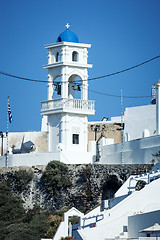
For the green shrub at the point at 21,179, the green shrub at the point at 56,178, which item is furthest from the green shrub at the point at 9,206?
the green shrub at the point at 56,178

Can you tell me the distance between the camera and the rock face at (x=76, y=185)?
171 ft

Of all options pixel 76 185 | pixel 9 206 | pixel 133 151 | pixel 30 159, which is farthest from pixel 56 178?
pixel 133 151

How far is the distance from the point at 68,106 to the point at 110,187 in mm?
8174

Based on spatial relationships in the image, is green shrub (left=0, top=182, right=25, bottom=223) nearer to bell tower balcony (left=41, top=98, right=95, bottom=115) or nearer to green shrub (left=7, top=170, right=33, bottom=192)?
green shrub (left=7, top=170, right=33, bottom=192)

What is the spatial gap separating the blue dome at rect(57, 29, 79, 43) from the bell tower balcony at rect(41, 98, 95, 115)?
4.25 meters

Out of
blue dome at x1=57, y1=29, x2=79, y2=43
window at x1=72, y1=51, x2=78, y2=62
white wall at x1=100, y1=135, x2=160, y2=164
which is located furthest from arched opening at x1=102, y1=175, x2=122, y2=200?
blue dome at x1=57, y1=29, x2=79, y2=43

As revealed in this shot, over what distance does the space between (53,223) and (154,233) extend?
18733 millimetres

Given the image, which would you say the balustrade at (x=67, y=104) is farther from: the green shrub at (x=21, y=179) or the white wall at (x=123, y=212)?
the white wall at (x=123, y=212)

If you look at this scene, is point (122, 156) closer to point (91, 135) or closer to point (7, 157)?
point (7, 157)

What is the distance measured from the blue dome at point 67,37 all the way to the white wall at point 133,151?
8.06 meters

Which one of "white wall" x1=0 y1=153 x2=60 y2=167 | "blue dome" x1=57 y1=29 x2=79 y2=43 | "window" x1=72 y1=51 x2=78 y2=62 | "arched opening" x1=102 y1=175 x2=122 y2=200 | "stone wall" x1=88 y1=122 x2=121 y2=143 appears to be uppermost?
"blue dome" x1=57 y1=29 x2=79 y2=43

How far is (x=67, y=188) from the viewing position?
178 feet

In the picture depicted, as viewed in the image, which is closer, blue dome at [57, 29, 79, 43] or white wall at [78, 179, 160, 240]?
white wall at [78, 179, 160, 240]

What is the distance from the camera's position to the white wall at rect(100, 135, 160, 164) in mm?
50719
